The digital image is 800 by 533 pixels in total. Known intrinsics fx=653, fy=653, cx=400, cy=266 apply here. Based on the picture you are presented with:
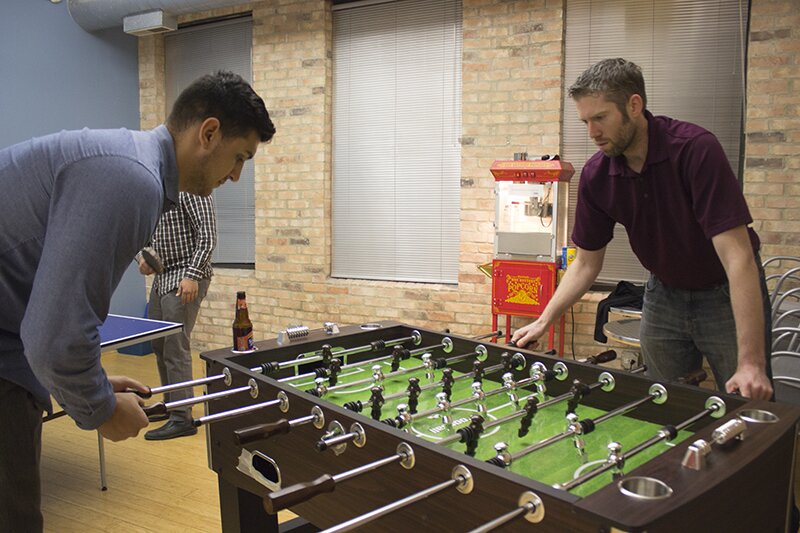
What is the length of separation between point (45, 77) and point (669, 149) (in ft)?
17.1

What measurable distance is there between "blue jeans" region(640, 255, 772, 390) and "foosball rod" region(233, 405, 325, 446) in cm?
116

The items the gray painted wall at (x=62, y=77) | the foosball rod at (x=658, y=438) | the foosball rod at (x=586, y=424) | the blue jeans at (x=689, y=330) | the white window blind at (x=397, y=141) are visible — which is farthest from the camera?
the gray painted wall at (x=62, y=77)

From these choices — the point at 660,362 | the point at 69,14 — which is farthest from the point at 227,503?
the point at 69,14

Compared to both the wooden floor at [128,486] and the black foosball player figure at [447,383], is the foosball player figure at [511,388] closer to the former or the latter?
the black foosball player figure at [447,383]

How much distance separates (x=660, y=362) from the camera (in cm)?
230

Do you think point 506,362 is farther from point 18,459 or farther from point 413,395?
point 18,459

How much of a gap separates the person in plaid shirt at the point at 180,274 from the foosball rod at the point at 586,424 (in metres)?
2.73

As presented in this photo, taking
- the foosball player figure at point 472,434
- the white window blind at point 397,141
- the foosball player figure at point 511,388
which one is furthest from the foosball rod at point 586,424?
the white window blind at point 397,141

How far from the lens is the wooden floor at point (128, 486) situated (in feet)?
9.19

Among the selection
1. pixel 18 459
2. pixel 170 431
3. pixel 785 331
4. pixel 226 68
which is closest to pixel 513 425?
pixel 18 459

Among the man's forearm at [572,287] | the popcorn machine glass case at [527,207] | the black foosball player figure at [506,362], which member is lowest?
the black foosball player figure at [506,362]

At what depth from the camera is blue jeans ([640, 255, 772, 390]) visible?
2.11 m

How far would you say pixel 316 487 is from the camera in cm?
112

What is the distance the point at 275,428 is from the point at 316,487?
30 centimetres
